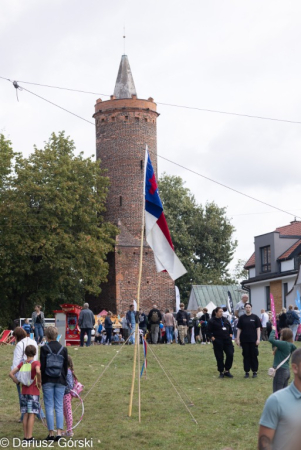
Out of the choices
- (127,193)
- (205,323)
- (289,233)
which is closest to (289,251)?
(289,233)

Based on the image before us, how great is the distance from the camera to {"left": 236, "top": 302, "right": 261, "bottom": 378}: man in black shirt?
64.8 feet

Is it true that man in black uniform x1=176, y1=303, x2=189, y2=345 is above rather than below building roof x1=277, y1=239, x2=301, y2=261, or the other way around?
below

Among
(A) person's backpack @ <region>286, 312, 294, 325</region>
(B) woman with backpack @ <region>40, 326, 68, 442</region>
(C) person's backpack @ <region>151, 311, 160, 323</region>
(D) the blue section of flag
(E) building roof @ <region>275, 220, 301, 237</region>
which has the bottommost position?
(B) woman with backpack @ <region>40, 326, 68, 442</region>

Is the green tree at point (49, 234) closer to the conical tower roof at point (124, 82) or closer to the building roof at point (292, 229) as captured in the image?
the conical tower roof at point (124, 82)

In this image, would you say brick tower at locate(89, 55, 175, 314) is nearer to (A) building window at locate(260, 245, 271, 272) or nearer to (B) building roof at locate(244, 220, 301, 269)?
(B) building roof at locate(244, 220, 301, 269)

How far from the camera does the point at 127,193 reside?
63.3 m

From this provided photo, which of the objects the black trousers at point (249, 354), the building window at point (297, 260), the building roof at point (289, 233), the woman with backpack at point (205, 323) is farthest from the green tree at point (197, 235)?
the black trousers at point (249, 354)

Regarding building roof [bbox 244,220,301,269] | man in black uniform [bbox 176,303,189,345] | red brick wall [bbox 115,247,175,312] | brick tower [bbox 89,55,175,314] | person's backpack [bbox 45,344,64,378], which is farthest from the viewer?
brick tower [bbox 89,55,175,314]

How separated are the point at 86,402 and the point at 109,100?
165 feet

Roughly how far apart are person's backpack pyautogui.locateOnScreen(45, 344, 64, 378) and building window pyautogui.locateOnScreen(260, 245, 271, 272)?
44735 millimetres

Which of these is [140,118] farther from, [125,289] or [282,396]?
[282,396]

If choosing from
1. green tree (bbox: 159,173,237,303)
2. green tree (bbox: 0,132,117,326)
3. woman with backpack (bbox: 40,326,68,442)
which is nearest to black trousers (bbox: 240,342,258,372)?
woman with backpack (bbox: 40,326,68,442)

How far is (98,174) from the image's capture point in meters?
60.2

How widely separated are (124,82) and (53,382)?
56008 mm
